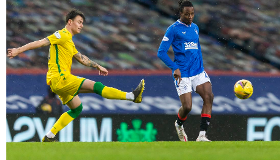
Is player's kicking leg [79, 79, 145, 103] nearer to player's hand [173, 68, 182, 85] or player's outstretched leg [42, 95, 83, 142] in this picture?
player's outstretched leg [42, 95, 83, 142]

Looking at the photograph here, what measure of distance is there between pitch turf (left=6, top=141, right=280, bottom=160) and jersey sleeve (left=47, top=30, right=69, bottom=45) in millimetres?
1389

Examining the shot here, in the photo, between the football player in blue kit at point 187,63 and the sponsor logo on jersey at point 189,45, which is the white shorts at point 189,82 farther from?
the sponsor logo on jersey at point 189,45

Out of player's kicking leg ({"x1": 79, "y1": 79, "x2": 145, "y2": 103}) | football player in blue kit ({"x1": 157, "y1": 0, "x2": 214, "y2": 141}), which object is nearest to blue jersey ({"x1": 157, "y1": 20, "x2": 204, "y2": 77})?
football player in blue kit ({"x1": 157, "y1": 0, "x2": 214, "y2": 141})

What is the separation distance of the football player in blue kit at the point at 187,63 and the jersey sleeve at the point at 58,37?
137cm

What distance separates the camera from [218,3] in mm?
15742

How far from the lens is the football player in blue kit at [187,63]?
26.5 feet

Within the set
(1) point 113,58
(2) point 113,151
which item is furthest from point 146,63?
(2) point 113,151

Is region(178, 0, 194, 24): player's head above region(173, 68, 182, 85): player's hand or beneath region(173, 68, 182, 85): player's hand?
above

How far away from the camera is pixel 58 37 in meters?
7.56

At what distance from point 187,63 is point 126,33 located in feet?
22.0

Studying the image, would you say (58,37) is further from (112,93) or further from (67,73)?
(112,93)

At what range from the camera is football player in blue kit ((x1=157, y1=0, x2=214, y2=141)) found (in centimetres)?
807


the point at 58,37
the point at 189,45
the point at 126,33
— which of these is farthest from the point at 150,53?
the point at 58,37

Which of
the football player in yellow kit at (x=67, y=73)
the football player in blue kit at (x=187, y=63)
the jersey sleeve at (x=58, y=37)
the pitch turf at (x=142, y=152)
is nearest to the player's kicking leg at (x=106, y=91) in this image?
the football player in yellow kit at (x=67, y=73)
